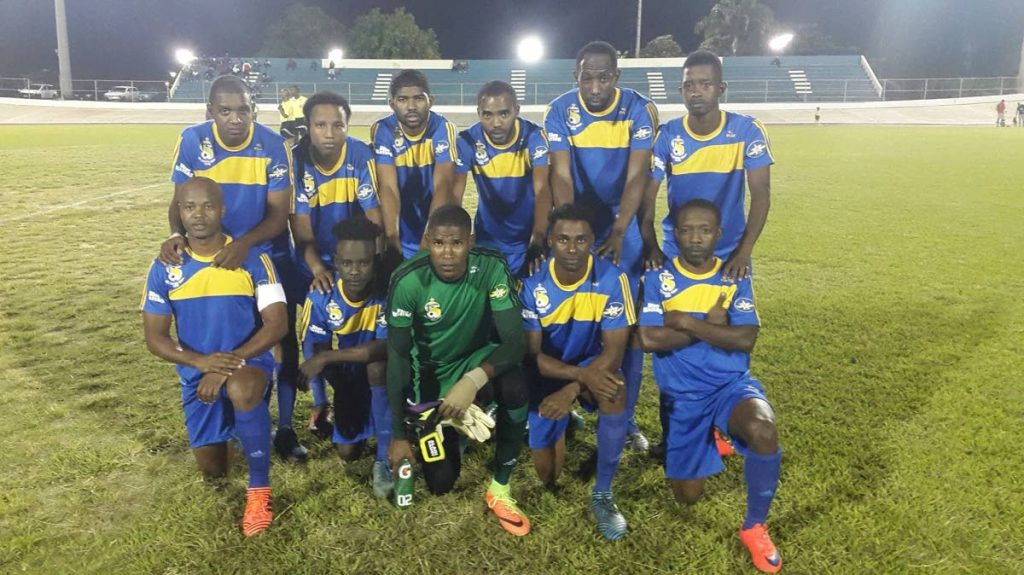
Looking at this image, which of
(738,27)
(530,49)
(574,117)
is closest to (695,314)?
(574,117)

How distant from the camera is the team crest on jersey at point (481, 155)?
3.83 meters

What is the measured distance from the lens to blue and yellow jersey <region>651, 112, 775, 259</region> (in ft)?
11.4

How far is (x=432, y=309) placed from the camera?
121 inches

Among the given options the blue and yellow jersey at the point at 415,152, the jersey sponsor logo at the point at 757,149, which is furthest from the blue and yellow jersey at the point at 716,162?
the blue and yellow jersey at the point at 415,152

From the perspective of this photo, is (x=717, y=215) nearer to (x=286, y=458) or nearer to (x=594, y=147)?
(x=594, y=147)

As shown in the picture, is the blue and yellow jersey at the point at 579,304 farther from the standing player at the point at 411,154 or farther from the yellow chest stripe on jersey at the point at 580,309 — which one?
the standing player at the point at 411,154

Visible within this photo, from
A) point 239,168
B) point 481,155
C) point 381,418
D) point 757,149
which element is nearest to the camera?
point 381,418

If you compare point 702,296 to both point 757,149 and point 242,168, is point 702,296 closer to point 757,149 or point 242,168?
point 757,149

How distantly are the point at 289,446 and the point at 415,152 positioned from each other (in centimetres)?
176

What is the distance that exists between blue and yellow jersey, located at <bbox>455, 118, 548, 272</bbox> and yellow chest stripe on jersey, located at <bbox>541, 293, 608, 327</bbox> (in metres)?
0.90

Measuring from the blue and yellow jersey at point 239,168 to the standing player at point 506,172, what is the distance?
1002mm

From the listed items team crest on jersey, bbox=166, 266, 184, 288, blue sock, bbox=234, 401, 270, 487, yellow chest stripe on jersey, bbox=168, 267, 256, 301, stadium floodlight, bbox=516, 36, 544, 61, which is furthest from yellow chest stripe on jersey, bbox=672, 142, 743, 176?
stadium floodlight, bbox=516, 36, 544, 61

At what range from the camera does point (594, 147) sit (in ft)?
12.4

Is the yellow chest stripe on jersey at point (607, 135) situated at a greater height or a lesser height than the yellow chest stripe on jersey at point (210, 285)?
greater
